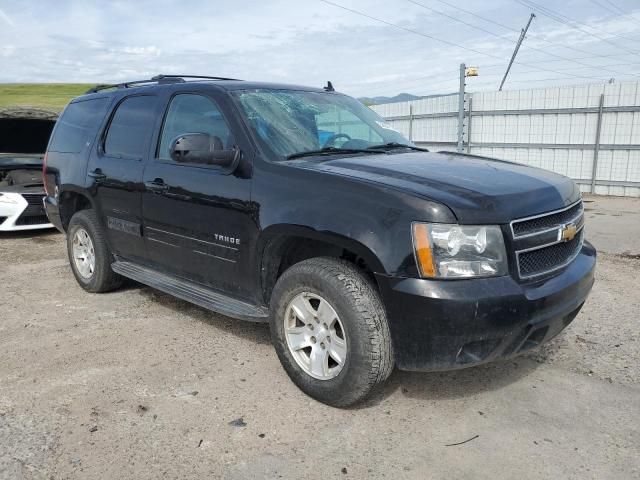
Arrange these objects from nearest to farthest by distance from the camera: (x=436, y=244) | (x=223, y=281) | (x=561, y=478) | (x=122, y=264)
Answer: (x=561, y=478) < (x=436, y=244) < (x=223, y=281) < (x=122, y=264)

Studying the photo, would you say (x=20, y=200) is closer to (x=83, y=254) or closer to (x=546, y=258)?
(x=83, y=254)

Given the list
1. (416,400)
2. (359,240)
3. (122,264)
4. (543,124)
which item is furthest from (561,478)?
(543,124)

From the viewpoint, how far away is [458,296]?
2512mm

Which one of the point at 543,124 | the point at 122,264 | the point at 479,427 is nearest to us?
the point at 479,427

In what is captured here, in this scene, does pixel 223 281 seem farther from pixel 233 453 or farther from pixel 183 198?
pixel 233 453

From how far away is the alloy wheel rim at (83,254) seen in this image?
501cm

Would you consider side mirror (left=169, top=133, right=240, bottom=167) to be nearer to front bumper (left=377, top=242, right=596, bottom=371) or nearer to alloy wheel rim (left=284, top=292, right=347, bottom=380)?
alloy wheel rim (left=284, top=292, right=347, bottom=380)

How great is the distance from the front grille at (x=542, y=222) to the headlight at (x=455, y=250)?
17 cm

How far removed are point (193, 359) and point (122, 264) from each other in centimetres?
143

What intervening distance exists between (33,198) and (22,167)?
1075mm

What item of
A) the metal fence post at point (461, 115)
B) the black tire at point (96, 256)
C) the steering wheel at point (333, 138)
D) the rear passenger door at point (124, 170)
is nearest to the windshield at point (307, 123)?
Answer: the steering wheel at point (333, 138)

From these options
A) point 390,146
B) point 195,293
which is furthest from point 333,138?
point 195,293

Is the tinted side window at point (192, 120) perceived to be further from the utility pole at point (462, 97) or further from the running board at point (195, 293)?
the utility pole at point (462, 97)

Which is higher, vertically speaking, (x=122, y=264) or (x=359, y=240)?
(x=359, y=240)
